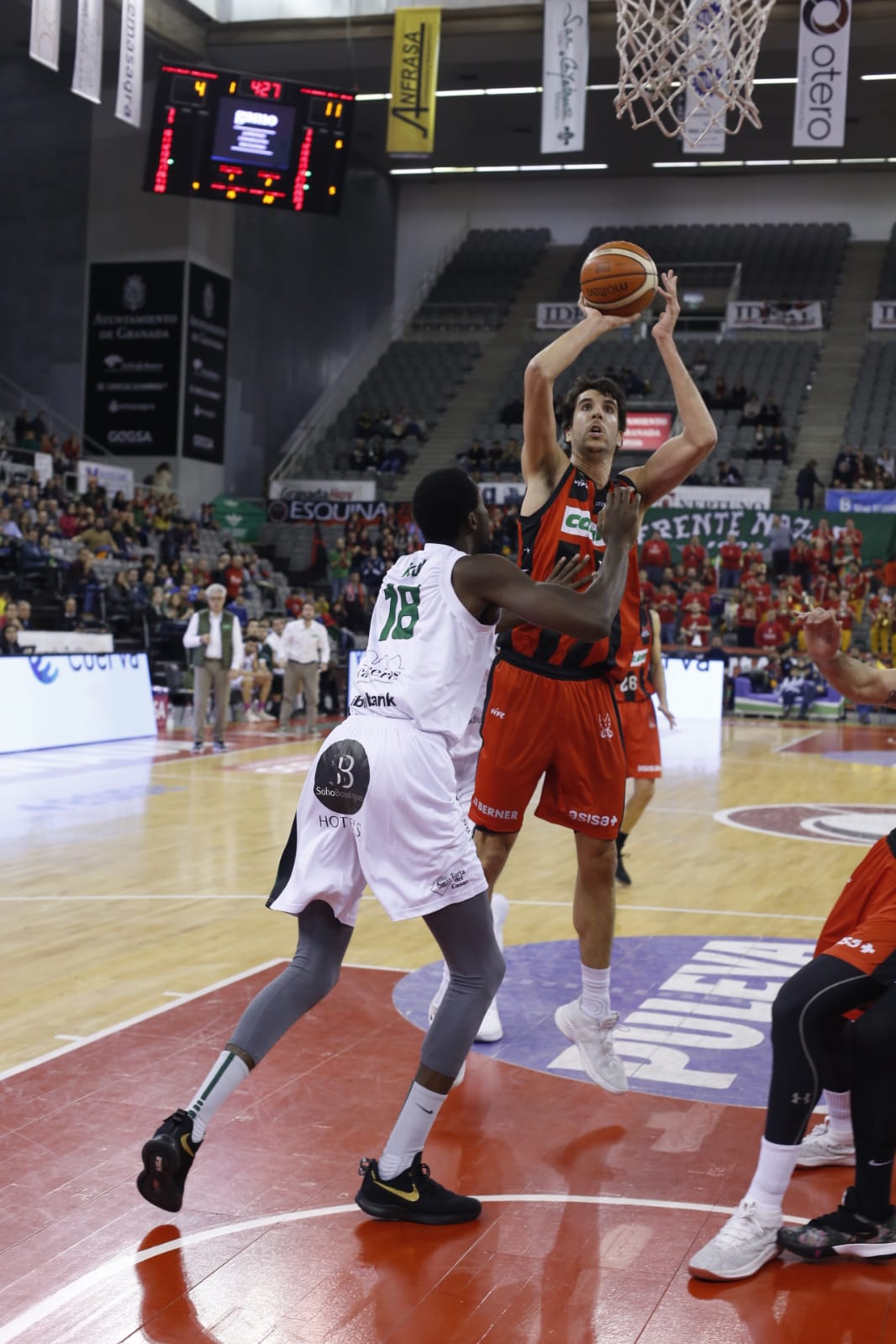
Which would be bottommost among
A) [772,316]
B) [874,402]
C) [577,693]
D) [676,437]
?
[577,693]

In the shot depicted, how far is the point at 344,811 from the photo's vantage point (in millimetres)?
3260

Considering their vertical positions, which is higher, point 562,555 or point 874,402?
point 874,402

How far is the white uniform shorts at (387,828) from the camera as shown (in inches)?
127

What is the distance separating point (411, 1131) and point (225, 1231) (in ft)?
1.55

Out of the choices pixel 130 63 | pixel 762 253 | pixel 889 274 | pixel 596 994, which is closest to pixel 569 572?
pixel 596 994

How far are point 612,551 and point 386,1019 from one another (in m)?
2.19

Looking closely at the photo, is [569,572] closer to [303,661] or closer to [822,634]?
[822,634]

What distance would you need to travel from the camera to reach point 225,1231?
3168 millimetres

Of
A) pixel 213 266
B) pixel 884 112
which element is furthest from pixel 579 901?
pixel 884 112

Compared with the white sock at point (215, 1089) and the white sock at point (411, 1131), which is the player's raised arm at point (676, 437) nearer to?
the white sock at point (411, 1131)

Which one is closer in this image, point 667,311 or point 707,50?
point 667,311

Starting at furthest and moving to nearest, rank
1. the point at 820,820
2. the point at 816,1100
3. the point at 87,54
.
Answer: the point at 87,54, the point at 820,820, the point at 816,1100

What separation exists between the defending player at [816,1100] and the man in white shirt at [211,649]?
1127cm

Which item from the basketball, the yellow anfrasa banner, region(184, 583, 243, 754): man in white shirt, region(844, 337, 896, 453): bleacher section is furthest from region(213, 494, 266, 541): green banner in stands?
the basketball
